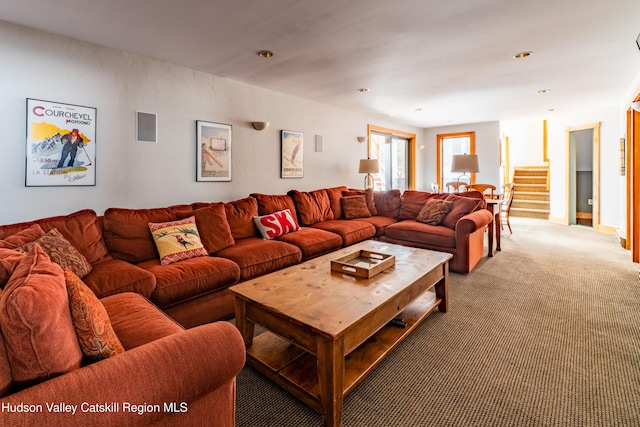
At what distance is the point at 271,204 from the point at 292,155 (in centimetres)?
111

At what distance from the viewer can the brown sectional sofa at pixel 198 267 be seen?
3.16ft

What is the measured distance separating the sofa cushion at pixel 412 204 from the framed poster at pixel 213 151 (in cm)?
263

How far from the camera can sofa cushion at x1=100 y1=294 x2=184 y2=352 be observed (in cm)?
140

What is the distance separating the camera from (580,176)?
703 centimetres

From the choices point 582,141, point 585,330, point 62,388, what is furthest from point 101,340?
point 582,141

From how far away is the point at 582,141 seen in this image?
693 centimetres

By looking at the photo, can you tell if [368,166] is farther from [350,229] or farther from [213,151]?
[213,151]

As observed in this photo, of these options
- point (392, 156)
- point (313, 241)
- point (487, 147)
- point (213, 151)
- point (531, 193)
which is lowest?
point (313, 241)

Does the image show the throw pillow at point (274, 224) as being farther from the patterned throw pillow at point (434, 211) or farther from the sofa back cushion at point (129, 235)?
the patterned throw pillow at point (434, 211)

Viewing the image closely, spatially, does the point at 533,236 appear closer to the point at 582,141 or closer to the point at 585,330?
the point at 582,141

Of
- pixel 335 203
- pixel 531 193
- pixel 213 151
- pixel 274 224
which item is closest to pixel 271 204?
pixel 274 224

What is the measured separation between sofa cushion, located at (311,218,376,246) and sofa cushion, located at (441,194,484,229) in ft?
3.21

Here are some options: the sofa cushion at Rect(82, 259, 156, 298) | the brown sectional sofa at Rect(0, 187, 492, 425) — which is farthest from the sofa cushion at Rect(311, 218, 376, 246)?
the sofa cushion at Rect(82, 259, 156, 298)

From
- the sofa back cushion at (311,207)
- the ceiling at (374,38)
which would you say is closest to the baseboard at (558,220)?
the ceiling at (374,38)
